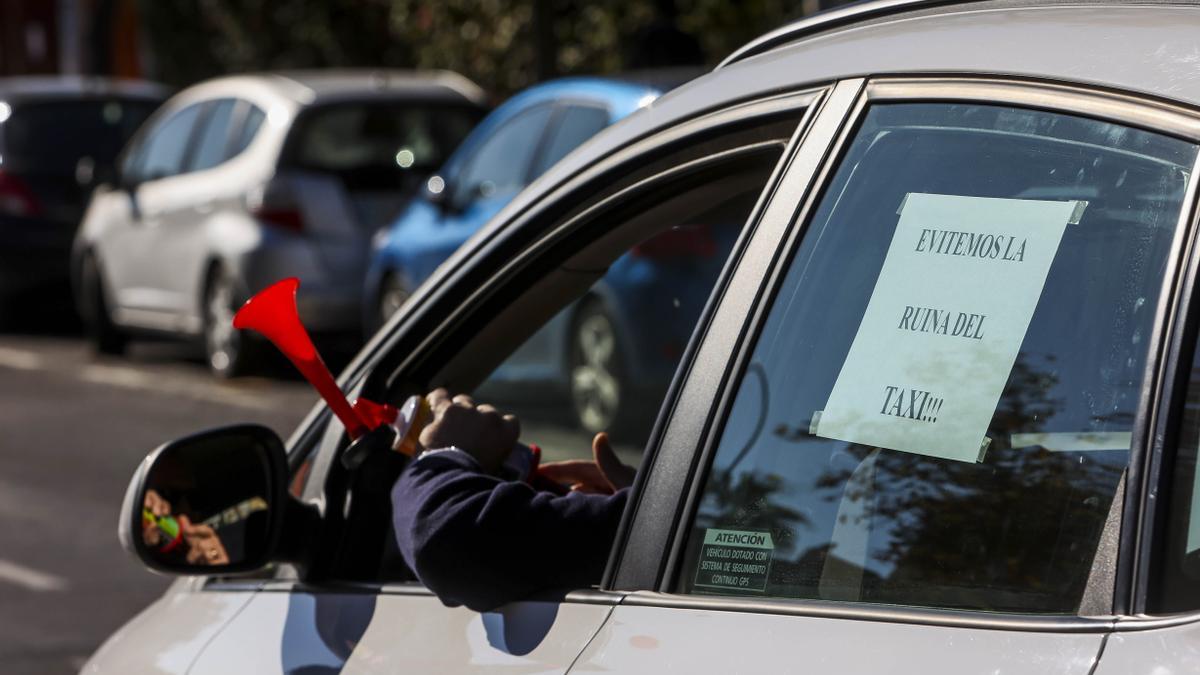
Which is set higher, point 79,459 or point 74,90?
point 74,90

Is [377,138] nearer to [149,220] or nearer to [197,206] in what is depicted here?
[197,206]

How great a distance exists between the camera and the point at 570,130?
877 cm

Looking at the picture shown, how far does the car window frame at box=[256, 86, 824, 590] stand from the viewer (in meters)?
2.07

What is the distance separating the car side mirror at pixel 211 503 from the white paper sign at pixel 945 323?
0.87 m

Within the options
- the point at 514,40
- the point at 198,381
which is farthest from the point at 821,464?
the point at 514,40

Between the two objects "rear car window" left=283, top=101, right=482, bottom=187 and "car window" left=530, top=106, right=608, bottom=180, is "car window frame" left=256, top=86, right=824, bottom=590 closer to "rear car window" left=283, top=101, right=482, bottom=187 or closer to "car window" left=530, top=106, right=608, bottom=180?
"car window" left=530, top=106, right=608, bottom=180

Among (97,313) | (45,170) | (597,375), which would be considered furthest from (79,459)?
(45,170)

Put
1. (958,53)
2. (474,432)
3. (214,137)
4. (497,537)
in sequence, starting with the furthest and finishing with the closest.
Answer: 1. (214,137)
2. (474,432)
3. (497,537)
4. (958,53)

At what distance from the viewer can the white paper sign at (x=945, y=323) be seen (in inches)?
65.9

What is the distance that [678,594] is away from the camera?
1.88m

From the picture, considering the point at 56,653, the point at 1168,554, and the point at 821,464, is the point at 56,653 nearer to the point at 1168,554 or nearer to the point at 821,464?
the point at 821,464

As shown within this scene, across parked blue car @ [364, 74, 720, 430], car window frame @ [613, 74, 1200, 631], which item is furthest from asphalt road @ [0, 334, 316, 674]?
car window frame @ [613, 74, 1200, 631]

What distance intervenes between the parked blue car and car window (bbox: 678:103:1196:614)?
3833 millimetres

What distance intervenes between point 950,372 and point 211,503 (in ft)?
3.62
